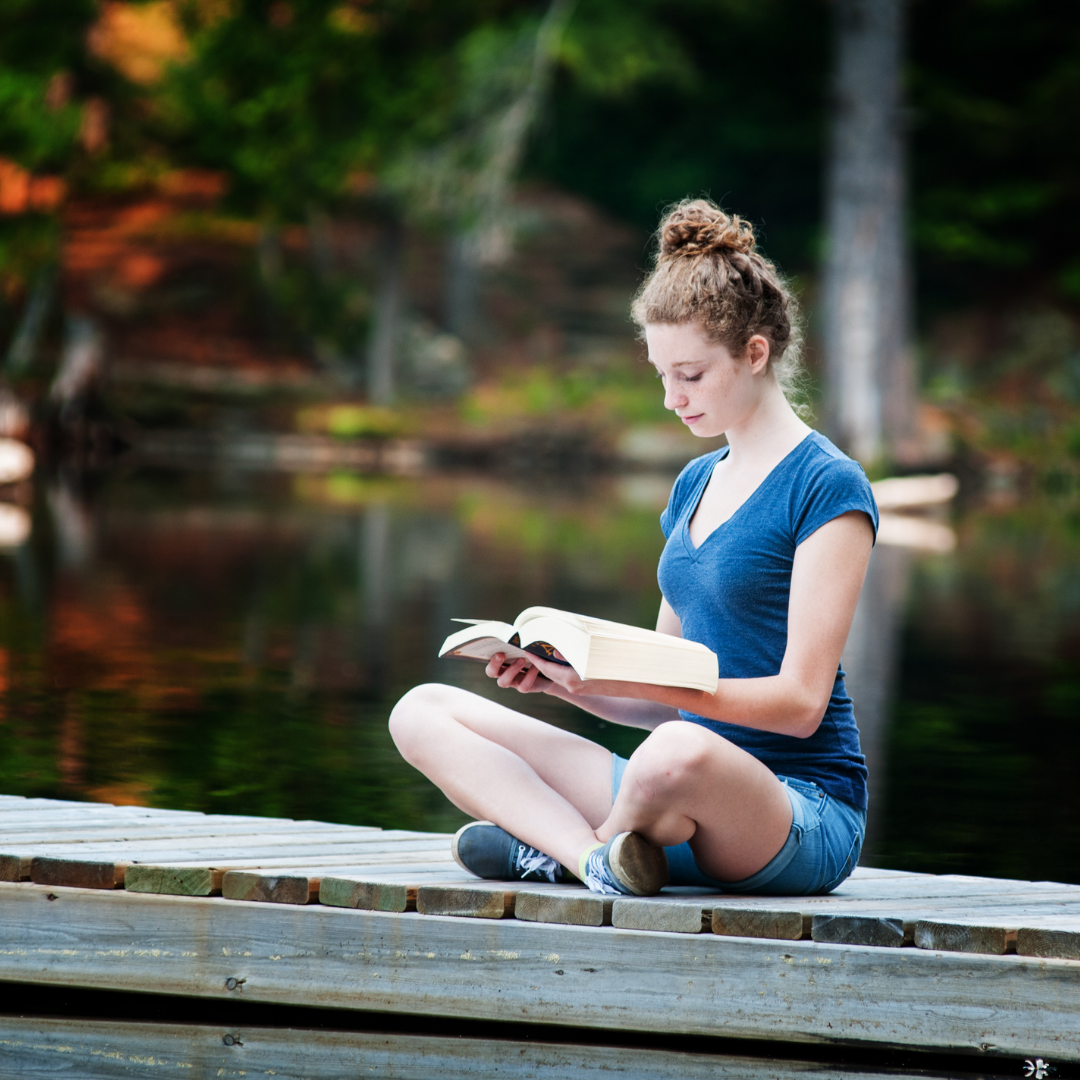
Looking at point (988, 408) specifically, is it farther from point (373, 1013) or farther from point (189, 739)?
point (373, 1013)

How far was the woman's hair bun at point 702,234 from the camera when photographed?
3191 mm

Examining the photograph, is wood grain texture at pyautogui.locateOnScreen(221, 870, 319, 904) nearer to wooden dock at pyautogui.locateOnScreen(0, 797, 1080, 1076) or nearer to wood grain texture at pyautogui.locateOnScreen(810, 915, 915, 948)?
wooden dock at pyautogui.locateOnScreen(0, 797, 1080, 1076)

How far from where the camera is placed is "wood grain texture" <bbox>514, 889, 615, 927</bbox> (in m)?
3.21

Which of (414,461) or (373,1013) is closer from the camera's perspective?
(373,1013)

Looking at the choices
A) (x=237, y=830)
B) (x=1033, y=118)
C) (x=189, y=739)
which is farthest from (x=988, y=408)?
(x=237, y=830)

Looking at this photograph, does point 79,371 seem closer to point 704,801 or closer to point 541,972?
point 541,972

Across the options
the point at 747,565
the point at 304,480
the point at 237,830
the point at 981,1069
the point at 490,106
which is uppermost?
the point at 490,106

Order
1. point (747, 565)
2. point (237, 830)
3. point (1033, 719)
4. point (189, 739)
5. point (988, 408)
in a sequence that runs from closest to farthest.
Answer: point (747, 565) < point (237, 830) < point (189, 739) < point (1033, 719) < point (988, 408)

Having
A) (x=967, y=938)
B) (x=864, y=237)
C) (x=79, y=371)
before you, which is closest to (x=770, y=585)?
(x=967, y=938)

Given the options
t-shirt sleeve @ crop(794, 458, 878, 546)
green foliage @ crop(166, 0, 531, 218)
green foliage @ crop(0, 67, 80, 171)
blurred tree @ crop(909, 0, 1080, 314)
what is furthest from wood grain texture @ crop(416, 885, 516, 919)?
blurred tree @ crop(909, 0, 1080, 314)

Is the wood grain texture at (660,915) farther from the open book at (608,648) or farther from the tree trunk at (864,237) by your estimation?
the tree trunk at (864,237)

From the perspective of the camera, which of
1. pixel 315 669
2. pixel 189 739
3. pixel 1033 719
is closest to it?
pixel 189 739

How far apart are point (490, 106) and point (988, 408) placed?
30.6 ft

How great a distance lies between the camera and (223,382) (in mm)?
28469
